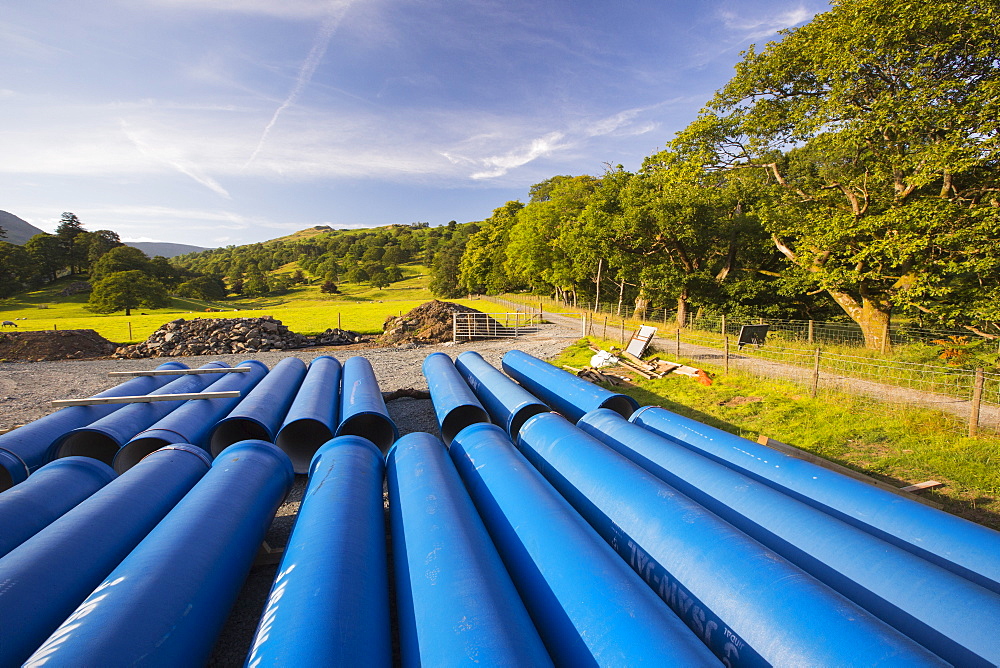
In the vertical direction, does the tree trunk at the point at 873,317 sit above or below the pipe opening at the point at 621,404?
above

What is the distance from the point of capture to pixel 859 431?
8.31 metres

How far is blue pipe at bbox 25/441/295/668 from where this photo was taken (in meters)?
2.48

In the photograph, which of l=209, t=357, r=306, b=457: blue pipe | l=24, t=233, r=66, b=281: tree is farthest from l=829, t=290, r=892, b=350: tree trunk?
l=24, t=233, r=66, b=281: tree

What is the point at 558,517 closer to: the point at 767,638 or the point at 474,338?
the point at 767,638

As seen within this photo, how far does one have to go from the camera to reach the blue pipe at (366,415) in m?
7.20

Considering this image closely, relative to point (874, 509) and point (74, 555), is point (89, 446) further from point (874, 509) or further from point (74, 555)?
point (874, 509)

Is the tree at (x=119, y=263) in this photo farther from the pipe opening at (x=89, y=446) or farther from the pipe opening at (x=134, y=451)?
the pipe opening at (x=134, y=451)

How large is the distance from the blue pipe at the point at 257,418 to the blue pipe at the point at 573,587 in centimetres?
455

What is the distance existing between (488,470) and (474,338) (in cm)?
2103

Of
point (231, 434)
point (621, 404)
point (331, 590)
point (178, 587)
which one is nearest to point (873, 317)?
point (621, 404)

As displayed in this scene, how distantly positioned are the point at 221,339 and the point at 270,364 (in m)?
7.27

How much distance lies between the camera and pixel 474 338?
25.8 meters

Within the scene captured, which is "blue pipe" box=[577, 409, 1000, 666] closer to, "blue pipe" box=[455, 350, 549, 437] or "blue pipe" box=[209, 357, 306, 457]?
"blue pipe" box=[455, 350, 549, 437]

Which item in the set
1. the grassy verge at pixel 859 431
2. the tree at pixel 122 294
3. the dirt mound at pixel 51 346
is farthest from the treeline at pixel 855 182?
the tree at pixel 122 294
